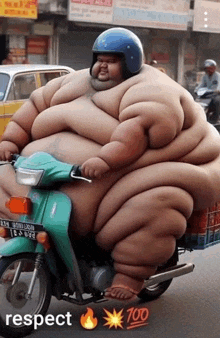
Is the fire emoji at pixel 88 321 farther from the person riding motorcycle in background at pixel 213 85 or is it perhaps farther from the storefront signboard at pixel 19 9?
the storefront signboard at pixel 19 9

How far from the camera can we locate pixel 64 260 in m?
4.54

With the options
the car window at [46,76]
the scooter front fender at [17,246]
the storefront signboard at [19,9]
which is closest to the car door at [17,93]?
the car window at [46,76]

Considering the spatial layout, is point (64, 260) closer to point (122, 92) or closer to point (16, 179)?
point (16, 179)

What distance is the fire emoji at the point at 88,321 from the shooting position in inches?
191

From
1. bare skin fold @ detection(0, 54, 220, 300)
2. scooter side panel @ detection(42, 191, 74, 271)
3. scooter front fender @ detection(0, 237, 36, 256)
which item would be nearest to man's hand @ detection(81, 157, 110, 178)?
bare skin fold @ detection(0, 54, 220, 300)

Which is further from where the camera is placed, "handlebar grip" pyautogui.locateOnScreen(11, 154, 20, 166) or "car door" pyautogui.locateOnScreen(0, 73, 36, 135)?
"car door" pyautogui.locateOnScreen(0, 73, 36, 135)

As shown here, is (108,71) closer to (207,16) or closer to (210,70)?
(210,70)

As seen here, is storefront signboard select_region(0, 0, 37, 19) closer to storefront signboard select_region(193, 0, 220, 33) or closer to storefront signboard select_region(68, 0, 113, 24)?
storefront signboard select_region(68, 0, 113, 24)

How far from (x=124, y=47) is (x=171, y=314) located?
1810mm

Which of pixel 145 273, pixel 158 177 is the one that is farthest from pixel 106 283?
pixel 158 177

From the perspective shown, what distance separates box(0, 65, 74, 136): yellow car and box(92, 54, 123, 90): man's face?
715cm

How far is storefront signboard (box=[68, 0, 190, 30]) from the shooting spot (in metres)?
22.5

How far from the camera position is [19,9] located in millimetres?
19969

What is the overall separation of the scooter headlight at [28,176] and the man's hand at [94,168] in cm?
27
